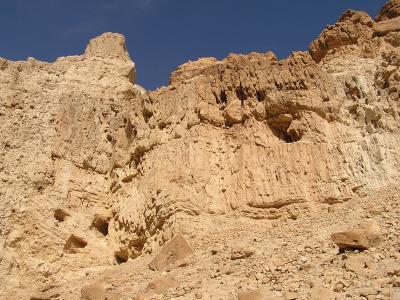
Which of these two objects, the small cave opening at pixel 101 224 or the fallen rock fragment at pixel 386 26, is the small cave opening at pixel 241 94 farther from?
the fallen rock fragment at pixel 386 26

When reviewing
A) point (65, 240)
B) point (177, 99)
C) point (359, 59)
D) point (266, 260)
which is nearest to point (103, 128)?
point (177, 99)

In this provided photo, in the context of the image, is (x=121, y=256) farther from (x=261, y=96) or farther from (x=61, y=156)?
(x=261, y=96)

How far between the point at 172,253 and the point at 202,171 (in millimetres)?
3696

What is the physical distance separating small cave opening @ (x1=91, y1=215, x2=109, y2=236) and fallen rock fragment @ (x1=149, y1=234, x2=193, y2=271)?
501cm

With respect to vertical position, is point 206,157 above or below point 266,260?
above

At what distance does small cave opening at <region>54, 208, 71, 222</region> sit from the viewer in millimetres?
18266

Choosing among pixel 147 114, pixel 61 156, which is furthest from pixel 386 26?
pixel 61 156

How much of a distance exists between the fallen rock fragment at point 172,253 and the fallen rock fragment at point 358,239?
408cm

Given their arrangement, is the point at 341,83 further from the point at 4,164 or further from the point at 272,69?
the point at 4,164

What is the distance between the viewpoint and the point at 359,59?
20.5 m

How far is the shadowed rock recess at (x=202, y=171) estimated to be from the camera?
13570mm

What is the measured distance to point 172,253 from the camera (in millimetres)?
14250

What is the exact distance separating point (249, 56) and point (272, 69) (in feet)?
6.29

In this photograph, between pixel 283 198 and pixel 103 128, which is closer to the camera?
pixel 283 198
